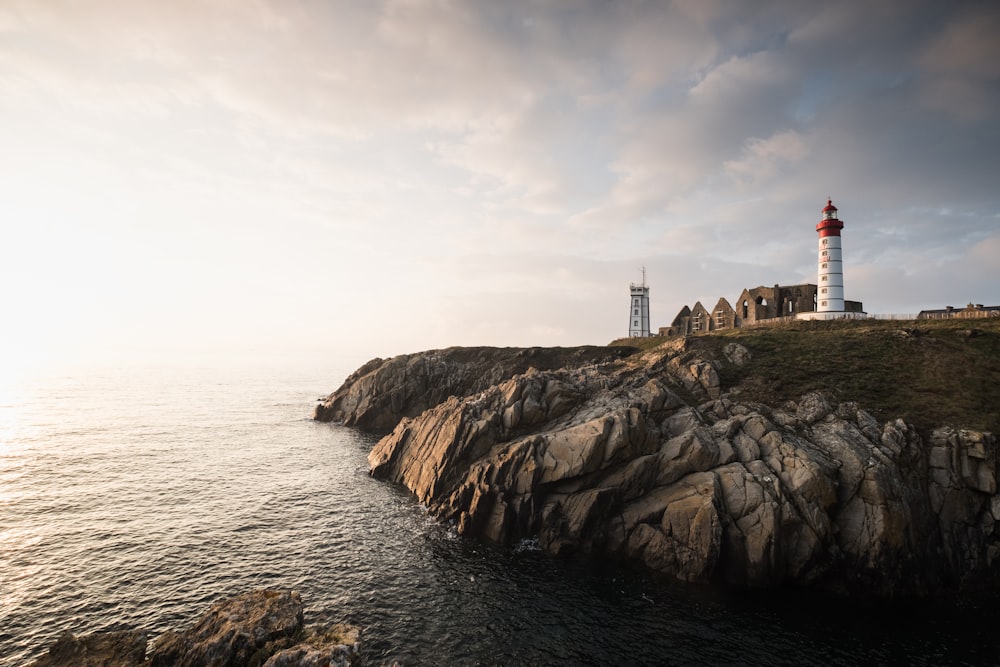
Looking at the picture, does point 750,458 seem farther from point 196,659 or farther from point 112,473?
point 112,473

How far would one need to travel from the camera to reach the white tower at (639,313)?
128 metres

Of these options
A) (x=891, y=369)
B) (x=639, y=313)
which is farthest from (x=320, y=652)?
(x=639, y=313)

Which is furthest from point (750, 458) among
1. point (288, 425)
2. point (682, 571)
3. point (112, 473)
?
point (288, 425)

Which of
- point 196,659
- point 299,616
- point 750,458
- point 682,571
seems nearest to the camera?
point 196,659

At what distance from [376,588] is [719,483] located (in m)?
28.4

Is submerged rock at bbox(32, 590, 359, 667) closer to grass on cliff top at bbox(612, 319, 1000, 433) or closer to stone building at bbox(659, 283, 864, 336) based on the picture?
grass on cliff top at bbox(612, 319, 1000, 433)

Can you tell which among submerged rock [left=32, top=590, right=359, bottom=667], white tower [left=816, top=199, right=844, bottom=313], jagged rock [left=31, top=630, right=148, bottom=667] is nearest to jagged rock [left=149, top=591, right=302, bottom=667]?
submerged rock [left=32, top=590, right=359, bottom=667]

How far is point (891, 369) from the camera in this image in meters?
48.3

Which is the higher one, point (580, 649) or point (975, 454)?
point (975, 454)

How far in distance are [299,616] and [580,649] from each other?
15906 millimetres

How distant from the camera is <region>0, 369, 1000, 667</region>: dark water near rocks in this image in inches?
991

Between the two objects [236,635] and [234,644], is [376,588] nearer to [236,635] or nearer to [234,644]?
[236,635]

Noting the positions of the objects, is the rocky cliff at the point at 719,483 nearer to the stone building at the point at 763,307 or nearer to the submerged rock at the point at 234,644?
the submerged rock at the point at 234,644

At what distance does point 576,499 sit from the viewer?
38.9 meters
